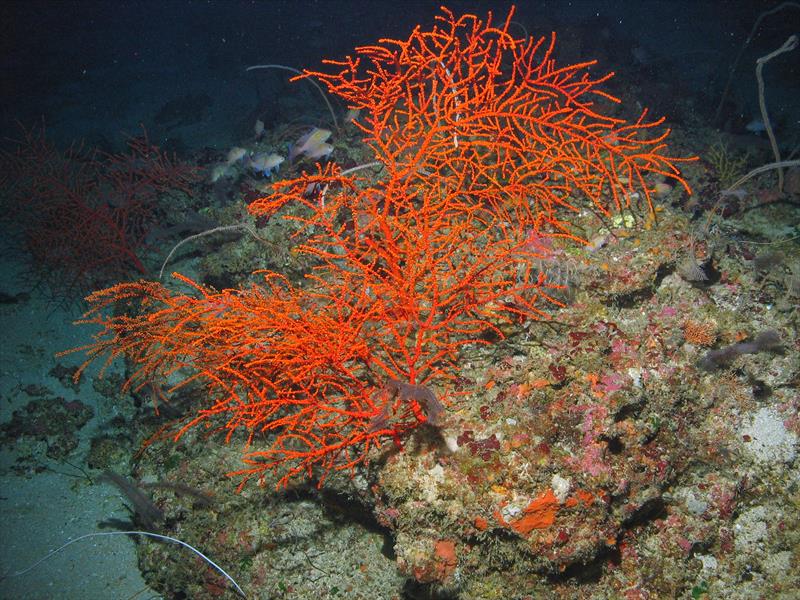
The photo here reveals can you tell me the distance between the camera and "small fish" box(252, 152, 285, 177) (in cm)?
628

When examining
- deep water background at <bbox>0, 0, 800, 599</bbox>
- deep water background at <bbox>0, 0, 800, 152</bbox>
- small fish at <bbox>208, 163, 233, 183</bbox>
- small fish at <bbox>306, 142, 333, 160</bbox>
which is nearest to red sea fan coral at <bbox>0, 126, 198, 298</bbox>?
small fish at <bbox>208, 163, 233, 183</bbox>

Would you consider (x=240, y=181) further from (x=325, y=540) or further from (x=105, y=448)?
(x=325, y=540)

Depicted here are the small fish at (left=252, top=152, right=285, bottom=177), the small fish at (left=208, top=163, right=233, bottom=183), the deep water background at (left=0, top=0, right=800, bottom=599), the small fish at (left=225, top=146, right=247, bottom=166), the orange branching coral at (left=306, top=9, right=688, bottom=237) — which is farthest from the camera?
the small fish at (left=225, top=146, right=247, bottom=166)

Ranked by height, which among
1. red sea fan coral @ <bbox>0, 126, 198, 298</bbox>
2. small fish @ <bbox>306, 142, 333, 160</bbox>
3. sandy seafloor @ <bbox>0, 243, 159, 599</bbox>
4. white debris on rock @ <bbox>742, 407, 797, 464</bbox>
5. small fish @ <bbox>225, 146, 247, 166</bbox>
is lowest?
sandy seafloor @ <bbox>0, 243, 159, 599</bbox>

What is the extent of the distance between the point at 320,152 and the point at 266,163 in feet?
3.18

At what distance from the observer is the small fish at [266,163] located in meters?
6.28

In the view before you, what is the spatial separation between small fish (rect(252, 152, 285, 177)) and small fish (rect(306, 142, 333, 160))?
1.86ft

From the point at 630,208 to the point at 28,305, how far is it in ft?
25.9

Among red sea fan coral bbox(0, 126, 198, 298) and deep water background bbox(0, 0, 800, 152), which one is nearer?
red sea fan coral bbox(0, 126, 198, 298)

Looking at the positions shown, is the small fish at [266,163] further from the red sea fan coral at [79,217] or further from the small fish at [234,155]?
the red sea fan coral at [79,217]

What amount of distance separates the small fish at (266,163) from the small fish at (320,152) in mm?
566

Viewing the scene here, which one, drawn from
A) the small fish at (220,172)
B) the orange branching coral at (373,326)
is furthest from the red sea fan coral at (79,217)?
the orange branching coral at (373,326)

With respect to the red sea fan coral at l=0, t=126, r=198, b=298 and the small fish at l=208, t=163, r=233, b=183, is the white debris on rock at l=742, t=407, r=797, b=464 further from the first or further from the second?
the small fish at l=208, t=163, r=233, b=183

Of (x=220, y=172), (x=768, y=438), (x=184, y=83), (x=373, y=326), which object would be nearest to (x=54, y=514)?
(x=373, y=326)
